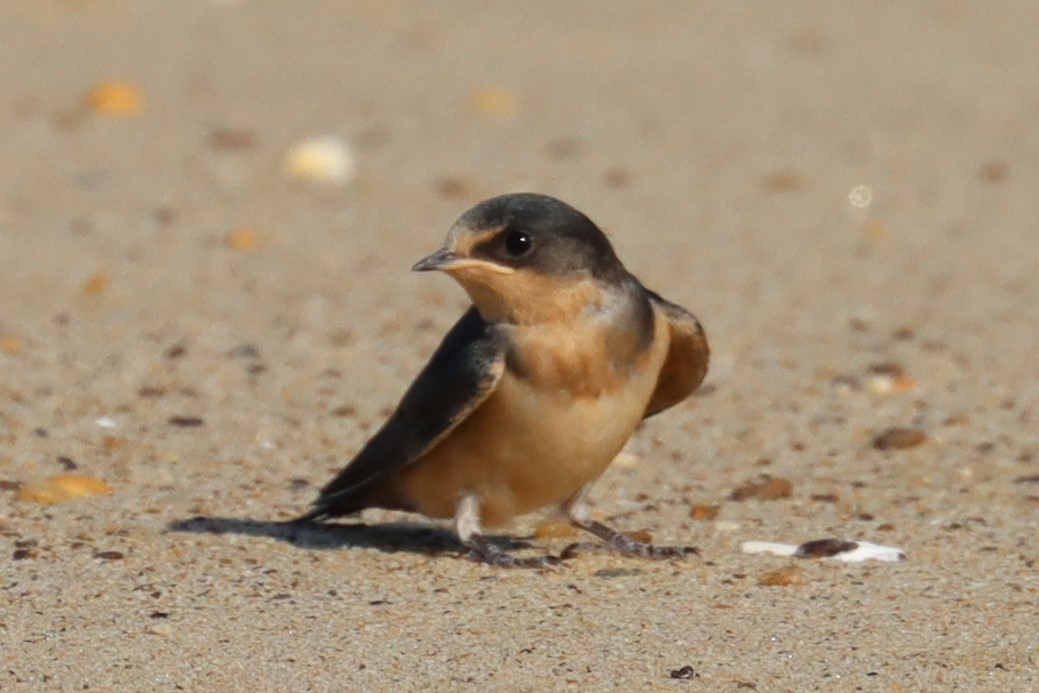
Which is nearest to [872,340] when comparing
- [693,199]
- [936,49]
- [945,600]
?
[693,199]

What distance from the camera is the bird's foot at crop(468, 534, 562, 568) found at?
5371 millimetres

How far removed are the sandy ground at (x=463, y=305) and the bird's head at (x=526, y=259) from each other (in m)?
0.66

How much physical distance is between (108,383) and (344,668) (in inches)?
108

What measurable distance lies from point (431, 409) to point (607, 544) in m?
0.63

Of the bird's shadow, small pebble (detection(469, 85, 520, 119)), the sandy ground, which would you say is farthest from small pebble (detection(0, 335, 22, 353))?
small pebble (detection(469, 85, 520, 119))

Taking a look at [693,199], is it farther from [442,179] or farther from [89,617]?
[89,617]

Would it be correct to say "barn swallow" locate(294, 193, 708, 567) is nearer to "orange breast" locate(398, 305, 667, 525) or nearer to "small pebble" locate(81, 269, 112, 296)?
"orange breast" locate(398, 305, 667, 525)

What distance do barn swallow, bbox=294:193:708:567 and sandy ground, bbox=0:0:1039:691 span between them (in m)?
0.24

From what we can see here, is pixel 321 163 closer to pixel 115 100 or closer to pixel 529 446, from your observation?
pixel 115 100

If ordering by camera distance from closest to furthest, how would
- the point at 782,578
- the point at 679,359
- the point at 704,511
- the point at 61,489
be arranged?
the point at 782,578
the point at 679,359
the point at 61,489
the point at 704,511

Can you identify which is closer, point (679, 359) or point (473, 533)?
point (473, 533)

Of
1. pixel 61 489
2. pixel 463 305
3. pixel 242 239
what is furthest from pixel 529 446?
pixel 242 239

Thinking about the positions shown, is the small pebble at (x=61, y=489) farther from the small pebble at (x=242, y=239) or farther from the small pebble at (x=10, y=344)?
the small pebble at (x=242, y=239)

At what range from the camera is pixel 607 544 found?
5609 millimetres
